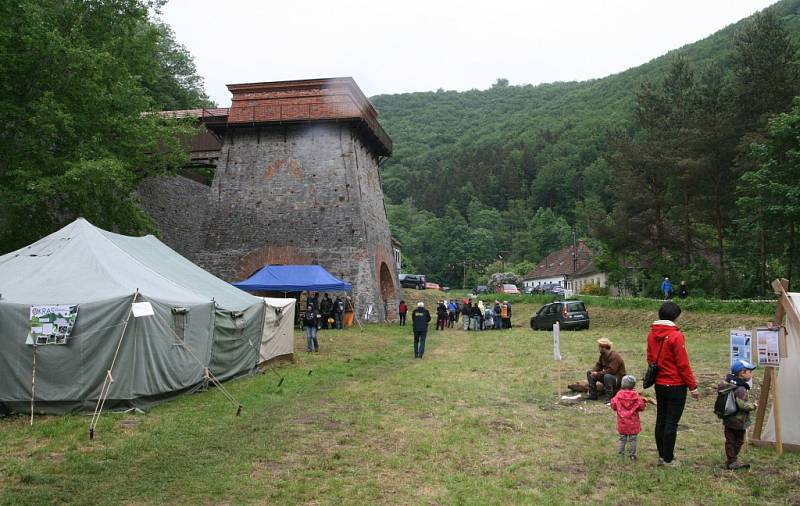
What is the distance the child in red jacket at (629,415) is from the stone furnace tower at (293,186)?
62.0 feet

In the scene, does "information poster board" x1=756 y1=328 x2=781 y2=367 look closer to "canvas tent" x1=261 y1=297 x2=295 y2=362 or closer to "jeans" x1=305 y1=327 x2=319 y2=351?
"canvas tent" x1=261 y1=297 x2=295 y2=362

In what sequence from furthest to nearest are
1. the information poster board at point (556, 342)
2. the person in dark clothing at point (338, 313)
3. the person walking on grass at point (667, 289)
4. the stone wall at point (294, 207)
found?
the person walking on grass at point (667, 289) → the stone wall at point (294, 207) → the person in dark clothing at point (338, 313) → the information poster board at point (556, 342)

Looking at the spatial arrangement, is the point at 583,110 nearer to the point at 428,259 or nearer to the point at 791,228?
the point at 428,259

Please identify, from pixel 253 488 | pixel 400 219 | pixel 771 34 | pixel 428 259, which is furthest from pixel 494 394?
pixel 400 219

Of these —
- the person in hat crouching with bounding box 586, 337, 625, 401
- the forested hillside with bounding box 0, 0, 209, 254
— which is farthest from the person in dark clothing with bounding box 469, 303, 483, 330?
the person in hat crouching with bounding box 586, 337, 625, 401

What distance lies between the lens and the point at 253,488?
5270mm

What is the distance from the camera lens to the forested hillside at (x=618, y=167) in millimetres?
28328

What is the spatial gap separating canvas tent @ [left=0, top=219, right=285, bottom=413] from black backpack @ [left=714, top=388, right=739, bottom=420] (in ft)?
24.7

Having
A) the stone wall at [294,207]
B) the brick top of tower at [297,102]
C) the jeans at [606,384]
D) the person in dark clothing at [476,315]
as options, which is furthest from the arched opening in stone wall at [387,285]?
the jeans at [606,384]

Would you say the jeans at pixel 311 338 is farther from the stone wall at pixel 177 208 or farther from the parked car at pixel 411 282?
the parked car at pixel 411 282

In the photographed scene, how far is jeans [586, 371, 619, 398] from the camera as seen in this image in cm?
899

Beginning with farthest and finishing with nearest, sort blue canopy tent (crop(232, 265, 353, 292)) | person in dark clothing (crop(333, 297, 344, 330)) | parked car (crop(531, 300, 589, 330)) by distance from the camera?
1. parked car (crop(531, 300, 589, 330))
2. person in dark clothing (crop(333, 297, 344, 330))
3. blue canopy tent (crop(232, 265, 353, 292))

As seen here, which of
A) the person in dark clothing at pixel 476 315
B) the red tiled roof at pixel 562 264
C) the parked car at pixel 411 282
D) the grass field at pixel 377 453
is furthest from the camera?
the red tiled roof at pixel 562 264

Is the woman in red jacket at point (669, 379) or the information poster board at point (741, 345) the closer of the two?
the woman in red jacket at point (669, 379)
